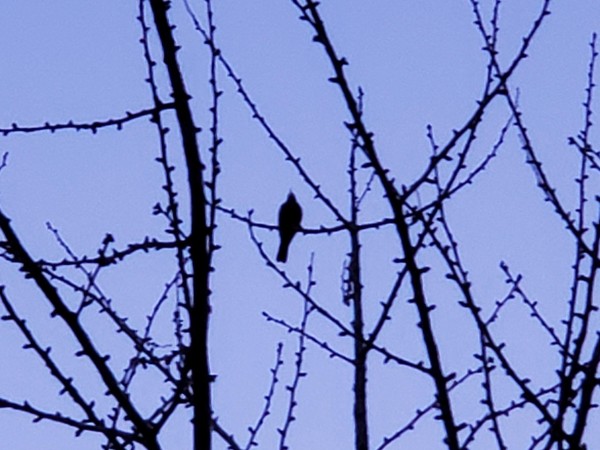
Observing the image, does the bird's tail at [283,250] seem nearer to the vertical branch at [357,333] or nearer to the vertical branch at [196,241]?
the vertical branch at [357,333]

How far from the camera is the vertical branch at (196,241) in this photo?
200cm

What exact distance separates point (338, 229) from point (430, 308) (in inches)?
26.7

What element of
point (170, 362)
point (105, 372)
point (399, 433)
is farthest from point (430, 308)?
point (399, 433)

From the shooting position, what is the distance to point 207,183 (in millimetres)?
2412

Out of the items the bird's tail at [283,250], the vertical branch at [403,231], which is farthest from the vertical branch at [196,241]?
the bird's tail at [283,250]

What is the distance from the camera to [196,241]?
2104mm

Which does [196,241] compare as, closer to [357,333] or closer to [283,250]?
[357,333]

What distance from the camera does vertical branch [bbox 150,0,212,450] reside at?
2.00m

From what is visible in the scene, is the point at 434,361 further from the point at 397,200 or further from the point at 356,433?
the point at 356,433

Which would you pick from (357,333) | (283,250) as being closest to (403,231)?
(357,333)

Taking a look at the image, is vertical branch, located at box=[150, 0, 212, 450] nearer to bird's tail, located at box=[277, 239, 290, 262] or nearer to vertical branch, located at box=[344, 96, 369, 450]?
vertical branch, located at box=[344, 96, 369, 450]

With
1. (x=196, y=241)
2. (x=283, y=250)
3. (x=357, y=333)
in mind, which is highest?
(x=283, y=250)

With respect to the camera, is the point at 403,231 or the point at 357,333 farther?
the point at 357,333

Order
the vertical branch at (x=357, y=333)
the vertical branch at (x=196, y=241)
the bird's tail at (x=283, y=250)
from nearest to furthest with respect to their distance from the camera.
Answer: the vertical branch at (x=196, y=241), the vertical branch at (x=357, y=333), the bird's tail at (x=283, y=250)
